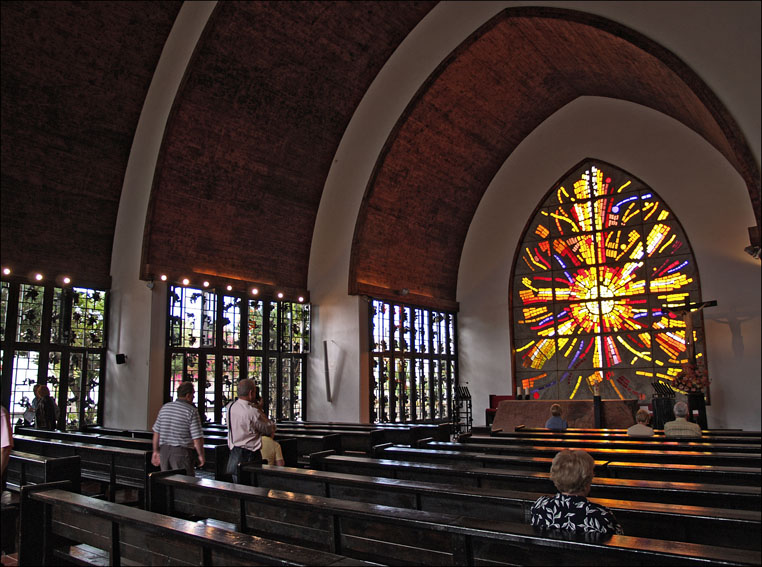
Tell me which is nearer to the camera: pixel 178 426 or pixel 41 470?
pixel 41 470

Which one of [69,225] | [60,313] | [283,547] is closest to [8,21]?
[69,225]

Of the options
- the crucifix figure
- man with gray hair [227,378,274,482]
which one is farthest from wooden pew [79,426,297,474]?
the crucifix figure

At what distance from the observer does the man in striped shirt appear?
5.54 m

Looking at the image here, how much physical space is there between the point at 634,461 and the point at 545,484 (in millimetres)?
1495

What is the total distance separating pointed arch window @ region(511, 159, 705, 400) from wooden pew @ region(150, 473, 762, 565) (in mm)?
12263

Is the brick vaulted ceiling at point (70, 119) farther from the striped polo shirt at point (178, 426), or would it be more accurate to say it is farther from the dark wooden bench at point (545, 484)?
the dark wooden bench at point (545, 484)

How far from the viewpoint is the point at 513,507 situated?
3.31m

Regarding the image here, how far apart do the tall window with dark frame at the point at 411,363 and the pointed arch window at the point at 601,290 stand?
Result: 187 centimetres

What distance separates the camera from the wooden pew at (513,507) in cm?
286

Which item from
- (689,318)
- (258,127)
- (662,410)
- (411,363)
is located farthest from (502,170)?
(662,410)

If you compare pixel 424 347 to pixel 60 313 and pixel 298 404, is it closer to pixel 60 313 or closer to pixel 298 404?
pixel 298 404

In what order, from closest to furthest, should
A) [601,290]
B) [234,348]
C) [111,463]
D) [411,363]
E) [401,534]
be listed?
[401,534] < [111,463] < [234,348] < [601,290] < [411,363]

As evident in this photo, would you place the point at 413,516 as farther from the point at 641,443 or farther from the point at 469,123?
the point at 469,123

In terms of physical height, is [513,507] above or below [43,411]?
below
